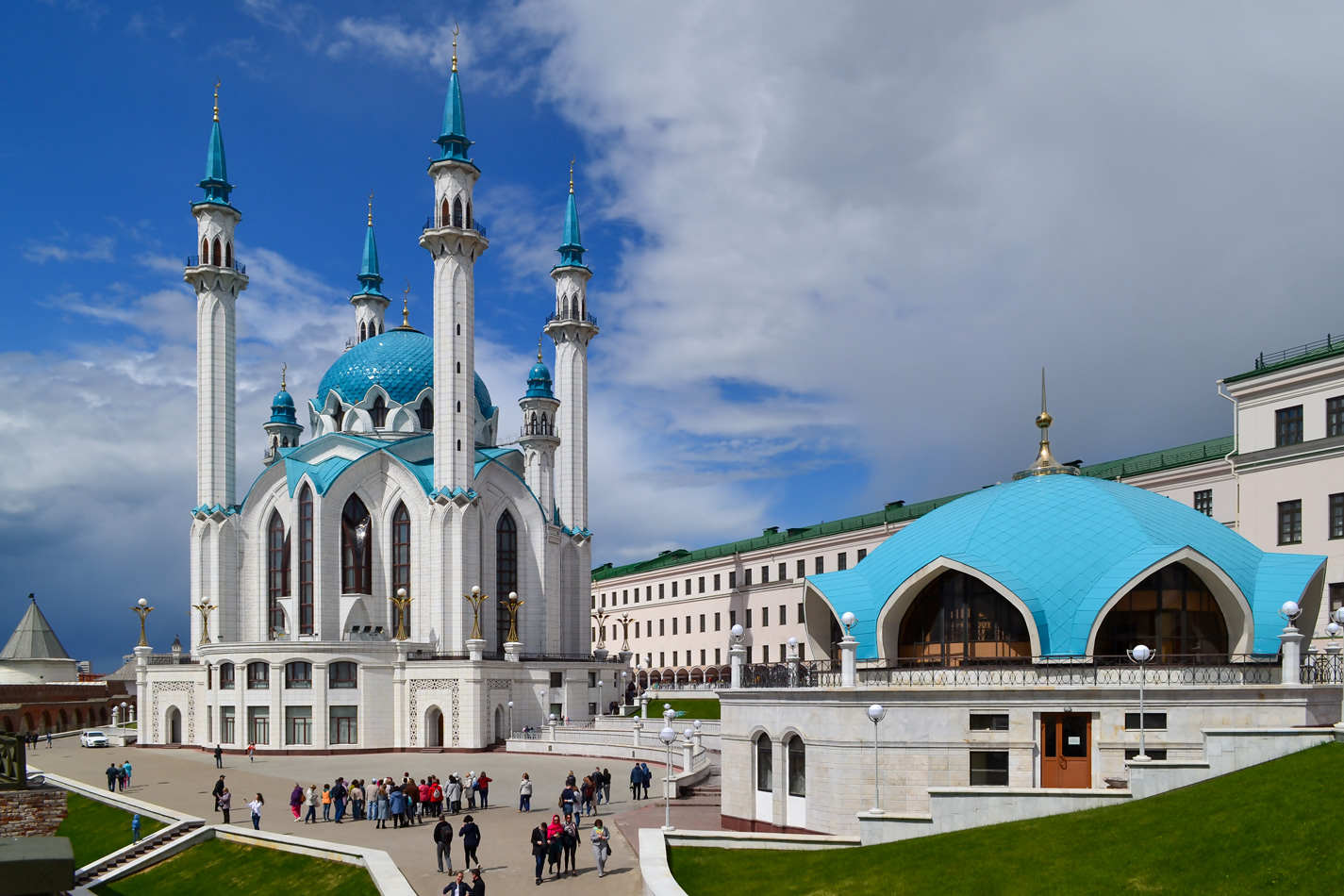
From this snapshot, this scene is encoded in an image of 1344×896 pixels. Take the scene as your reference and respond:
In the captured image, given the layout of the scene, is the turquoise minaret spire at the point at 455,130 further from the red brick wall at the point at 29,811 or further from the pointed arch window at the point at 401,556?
the red brick wall at the point at 29,811

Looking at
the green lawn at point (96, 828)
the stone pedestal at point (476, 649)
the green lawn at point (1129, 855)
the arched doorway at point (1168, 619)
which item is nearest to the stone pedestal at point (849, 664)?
the green lawn at point (1129, 855)

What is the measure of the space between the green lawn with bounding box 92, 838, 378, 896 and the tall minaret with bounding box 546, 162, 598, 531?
136 feet

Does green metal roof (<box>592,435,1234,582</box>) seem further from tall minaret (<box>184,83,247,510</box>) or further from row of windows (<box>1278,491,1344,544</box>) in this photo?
tall minaret (<box>184,83,247,510</box>)

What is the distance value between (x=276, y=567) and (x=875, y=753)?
47.3 metres

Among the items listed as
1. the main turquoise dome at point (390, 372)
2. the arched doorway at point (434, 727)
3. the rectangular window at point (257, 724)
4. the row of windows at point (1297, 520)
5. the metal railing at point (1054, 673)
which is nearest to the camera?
the metal railing at point (1054, 673)

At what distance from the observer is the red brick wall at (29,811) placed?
16.3 metres

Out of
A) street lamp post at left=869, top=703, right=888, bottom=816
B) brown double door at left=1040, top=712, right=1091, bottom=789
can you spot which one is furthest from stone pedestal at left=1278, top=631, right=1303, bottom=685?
street lamp post at left=869, top=703, right=888, bottom=816

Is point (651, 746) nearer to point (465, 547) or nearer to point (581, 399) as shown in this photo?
point (465, 547)

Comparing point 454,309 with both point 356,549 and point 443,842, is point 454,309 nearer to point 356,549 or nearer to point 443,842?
point 356,549

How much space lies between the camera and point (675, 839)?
74.8 ft

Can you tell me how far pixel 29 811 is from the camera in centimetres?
1658

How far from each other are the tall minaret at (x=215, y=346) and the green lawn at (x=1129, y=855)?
50.8m

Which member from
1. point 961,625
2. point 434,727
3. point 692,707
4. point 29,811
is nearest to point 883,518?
point 692,707

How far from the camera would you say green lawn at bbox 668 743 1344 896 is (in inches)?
622
